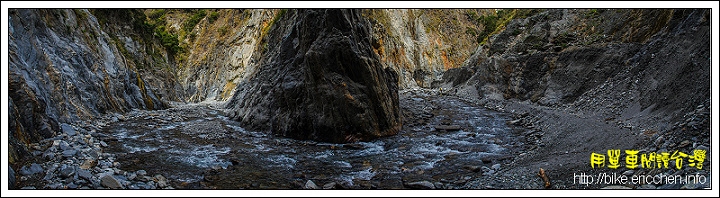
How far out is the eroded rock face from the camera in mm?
16453

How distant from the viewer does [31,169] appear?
8.64 meters

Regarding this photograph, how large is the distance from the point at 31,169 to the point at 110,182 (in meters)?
1.64

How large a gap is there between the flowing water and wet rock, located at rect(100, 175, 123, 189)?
1239 mm

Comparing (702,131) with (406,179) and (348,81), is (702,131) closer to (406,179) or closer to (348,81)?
(406,179)

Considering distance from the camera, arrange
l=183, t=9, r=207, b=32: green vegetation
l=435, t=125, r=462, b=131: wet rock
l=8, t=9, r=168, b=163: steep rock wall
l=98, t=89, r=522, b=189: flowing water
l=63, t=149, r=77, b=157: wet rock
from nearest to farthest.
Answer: l=63, t=149, r=77, b=157: wet rock < l=98, t=89, r=522, b=189: flowing water < l=8, t=9, r=168, b=163: steep rock wall < l=435, t=125, r=462, b=131: wet rock < l=183, t=9, r=207, b=32: green vegetation

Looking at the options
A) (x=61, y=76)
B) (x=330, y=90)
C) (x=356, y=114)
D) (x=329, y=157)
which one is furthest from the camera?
(x=330, y=90)

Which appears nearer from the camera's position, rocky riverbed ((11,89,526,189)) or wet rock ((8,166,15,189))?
wet rock ((8,166,15,189))

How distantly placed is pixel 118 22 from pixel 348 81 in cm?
2552

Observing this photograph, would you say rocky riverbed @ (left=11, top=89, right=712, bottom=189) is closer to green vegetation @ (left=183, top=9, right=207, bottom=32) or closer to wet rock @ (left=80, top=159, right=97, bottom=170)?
wet rock @ (left=80, top=159, right=97, bottom=170)

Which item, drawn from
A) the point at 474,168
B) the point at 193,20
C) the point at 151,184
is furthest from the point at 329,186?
the point at 193,20

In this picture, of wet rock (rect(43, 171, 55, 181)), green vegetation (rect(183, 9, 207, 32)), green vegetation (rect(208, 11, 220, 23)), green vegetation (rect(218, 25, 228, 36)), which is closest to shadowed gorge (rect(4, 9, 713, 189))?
wet rock (rect(43, 171, 55, 181))

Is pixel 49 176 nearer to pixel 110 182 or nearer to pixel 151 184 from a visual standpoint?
pixel 110 182

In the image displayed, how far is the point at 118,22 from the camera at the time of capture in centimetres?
3334

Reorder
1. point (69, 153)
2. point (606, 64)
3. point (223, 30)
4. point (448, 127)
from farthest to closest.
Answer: point (223, 30) < point (606, 64) < point (448, 127) < point (69, 153)
